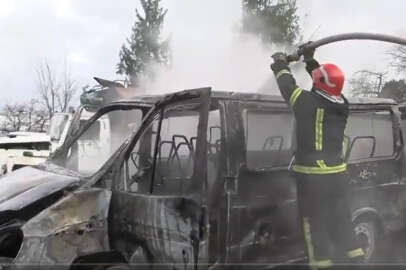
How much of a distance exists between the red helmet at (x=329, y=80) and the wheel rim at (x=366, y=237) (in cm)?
164

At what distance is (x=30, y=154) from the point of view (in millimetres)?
10195

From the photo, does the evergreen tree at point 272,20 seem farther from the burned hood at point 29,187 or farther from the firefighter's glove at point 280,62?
the burned hood at point 29,187

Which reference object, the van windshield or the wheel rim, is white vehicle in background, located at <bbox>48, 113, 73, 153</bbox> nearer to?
the van windshield

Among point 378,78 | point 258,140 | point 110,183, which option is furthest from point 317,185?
point 378,78

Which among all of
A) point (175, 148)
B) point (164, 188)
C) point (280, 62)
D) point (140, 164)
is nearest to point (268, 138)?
point (280, 62)

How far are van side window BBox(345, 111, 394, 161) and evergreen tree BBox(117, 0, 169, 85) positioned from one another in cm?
1877

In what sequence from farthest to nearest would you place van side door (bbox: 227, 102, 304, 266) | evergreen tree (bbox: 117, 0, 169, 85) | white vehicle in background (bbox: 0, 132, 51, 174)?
evergreen tree (bbox: 117, 0, 169, 85)
white vehicle in background (bbox: 0, 132, 51, 174)
van side door (bbox: 227, 102, 304, 266)

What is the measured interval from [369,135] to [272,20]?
9.79 m

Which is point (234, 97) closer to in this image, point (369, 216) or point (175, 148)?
point (175, 148)

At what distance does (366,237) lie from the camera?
5445mm

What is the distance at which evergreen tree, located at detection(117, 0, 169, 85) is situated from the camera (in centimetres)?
2579

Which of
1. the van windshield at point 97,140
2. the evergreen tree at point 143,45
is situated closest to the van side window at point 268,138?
the van windshield at point 97,140

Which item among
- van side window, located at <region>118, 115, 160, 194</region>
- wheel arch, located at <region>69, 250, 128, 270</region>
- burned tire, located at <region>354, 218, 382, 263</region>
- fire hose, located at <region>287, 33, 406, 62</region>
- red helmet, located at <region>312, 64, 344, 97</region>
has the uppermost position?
fire hose, located at <region>287, 33, 406, 62</region>

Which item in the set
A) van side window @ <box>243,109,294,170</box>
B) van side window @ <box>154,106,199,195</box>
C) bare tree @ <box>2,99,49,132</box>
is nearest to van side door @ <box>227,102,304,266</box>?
van side window @ <box>243,109,294,170</box>
